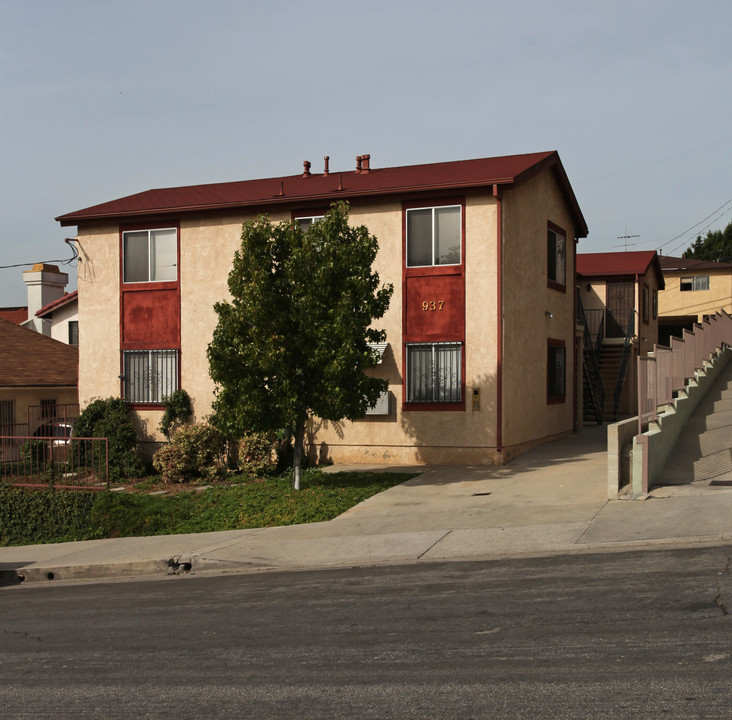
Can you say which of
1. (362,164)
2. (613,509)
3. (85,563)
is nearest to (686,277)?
(362,164)

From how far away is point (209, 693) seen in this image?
6289 millimetres

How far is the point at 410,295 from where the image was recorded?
19844mm

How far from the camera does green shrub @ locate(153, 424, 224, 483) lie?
19.8 meters

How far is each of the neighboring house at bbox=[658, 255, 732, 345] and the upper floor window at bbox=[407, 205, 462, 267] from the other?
32.7m

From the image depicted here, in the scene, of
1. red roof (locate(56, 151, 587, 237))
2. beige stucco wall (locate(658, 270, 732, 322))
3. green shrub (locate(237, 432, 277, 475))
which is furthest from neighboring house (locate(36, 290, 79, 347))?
beige stucco wall (locate(658, 270, 732, 322))

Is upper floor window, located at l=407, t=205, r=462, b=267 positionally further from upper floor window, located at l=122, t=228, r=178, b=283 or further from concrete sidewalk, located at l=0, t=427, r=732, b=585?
upper floor window, located at l=122, t=228, r=178, b=283

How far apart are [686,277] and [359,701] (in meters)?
48.6

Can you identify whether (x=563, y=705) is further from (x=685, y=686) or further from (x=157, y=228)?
(x=157, y=228)

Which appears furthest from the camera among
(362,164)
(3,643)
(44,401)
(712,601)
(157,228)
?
(44,401)

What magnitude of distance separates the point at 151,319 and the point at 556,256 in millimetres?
10848

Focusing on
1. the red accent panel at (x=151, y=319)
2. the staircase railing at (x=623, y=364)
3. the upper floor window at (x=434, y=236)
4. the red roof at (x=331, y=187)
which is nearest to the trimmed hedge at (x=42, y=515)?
the red accent panel at (x=151, y=319)

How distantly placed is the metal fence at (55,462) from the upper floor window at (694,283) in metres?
38.6

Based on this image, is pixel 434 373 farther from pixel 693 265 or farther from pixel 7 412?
pixel 693 265

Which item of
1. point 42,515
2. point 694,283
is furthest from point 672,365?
point 694,283
